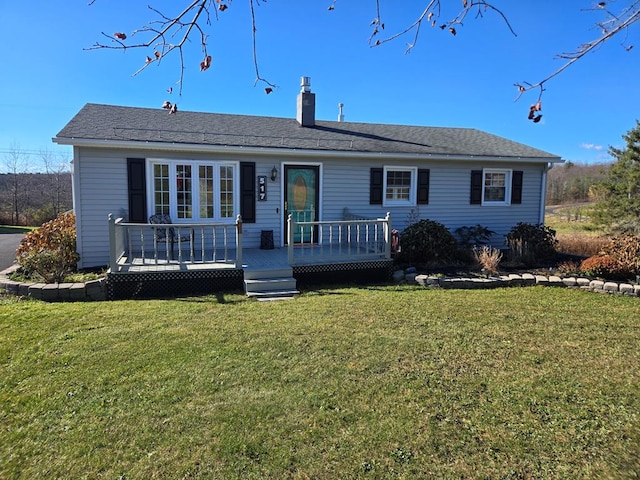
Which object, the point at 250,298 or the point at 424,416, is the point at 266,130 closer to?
the point at 250,298

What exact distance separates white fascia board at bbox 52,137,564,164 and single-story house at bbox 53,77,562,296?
0.08ft

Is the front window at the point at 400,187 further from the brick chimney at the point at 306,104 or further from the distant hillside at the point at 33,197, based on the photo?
the distant hillside at the point at 33,197

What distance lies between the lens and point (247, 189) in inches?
356

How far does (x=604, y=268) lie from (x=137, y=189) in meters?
9.14

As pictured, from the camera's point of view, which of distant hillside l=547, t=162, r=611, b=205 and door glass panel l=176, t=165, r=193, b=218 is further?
distant hillside l=547, t=162, r=611, b=205

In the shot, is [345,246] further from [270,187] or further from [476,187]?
[476,187]

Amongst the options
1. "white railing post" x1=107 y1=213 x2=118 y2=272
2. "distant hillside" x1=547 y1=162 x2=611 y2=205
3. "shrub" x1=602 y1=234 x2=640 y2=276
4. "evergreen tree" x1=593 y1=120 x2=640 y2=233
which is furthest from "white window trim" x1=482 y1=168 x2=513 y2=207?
"distant hillside" x1=547 y1=162 x2=611 y2=205

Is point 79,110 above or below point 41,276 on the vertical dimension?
above

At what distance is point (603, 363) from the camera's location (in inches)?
161

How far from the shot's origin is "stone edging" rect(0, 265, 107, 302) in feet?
20.6

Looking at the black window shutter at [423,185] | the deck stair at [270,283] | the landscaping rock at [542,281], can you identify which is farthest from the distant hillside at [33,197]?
the landscaping rock at [542,281]

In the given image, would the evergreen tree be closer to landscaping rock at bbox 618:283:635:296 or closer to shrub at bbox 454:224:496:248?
shrub at bbox 454:224:496:248

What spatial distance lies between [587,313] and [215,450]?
18.1ft

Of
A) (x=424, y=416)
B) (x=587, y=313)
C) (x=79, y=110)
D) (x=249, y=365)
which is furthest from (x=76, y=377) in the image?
(x=79, y=110)
